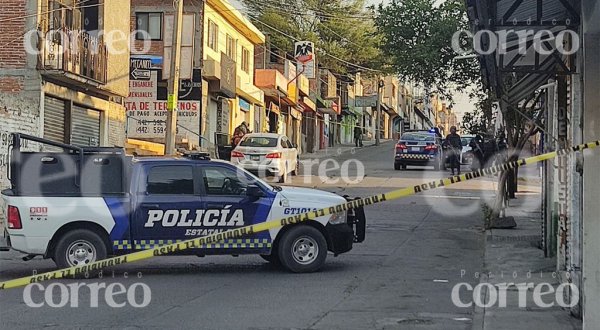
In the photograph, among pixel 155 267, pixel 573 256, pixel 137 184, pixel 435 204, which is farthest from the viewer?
pixel 435 204

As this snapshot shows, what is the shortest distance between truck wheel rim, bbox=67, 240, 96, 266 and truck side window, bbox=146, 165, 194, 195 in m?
1.09

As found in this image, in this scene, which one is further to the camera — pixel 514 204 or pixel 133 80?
pixel 133 80

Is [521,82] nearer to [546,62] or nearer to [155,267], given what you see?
[546,62]

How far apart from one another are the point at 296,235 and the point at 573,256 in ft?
13.4

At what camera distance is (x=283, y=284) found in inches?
436

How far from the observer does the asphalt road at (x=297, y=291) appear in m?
8.70

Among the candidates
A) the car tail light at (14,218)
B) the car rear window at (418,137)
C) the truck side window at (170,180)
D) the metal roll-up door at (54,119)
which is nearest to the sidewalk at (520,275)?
the truck side window at (170,180)

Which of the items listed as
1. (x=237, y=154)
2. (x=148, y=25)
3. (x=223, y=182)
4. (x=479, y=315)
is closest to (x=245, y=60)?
(x=148, y=25)

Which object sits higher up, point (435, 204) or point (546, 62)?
point (546, 62)

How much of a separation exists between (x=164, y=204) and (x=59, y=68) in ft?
32.6

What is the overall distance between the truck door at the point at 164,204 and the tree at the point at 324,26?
4157cm

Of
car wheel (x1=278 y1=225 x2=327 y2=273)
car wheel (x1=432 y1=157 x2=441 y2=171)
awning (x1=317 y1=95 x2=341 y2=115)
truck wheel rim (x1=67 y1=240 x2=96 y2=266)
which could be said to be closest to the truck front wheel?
truck wheel rim (x1=67 y1=240 x2=96 y2=266)

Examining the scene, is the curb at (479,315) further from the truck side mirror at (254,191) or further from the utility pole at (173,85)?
the utility pole at (173,85)

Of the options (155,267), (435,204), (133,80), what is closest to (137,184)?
(155,267)
